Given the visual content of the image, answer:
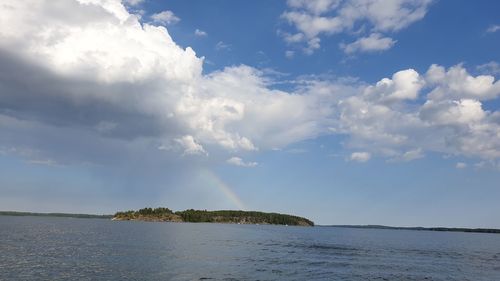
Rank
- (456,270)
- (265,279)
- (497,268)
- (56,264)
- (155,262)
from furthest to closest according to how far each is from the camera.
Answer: (497,268) < (456,270) < (155,262) < (56,264) < (265,279)

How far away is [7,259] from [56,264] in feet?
27.8

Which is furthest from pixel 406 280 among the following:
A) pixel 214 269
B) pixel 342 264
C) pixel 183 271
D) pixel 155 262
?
pixel 155 262

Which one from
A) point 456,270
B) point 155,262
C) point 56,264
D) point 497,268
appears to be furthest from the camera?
point 497,268

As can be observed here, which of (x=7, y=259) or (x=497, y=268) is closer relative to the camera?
(x=7, y=259)

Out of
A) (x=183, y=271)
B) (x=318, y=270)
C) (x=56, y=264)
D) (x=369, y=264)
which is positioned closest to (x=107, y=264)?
(x=56, y=264)

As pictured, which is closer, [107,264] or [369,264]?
[107,264]

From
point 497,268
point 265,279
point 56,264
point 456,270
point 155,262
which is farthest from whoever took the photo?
point 497,268

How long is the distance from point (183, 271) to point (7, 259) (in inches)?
1029

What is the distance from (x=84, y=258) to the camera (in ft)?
230

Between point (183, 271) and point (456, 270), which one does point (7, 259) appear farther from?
point (456, 270)

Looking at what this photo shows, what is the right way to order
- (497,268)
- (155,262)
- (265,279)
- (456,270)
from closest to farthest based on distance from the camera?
(265,279) < (155,262) < (456,270) < (497,268)

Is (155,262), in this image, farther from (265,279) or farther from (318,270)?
(318,270)

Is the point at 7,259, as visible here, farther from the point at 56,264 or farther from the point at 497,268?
the point at 497,268

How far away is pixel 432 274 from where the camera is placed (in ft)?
235
